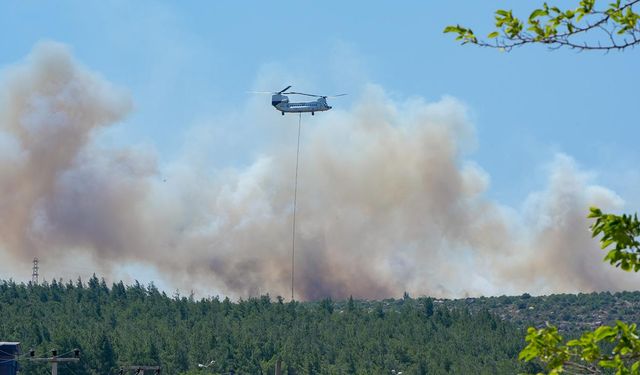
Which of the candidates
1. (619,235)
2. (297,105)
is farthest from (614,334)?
(297,105)

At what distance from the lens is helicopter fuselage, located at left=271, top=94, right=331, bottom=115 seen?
156 m

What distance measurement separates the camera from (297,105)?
519ft

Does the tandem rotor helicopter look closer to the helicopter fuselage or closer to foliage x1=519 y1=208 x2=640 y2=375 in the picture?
the helicopter fuselage

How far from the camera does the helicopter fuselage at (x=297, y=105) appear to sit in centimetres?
15600

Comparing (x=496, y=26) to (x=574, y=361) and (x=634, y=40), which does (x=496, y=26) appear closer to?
(x=634, y=40)

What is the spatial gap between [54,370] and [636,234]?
3099 inches

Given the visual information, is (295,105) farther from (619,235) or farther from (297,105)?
(619,235)

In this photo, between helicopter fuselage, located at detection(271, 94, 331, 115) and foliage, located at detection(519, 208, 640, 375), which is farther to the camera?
helicopter fuselage, located at detection(271, 94, 331, 115)

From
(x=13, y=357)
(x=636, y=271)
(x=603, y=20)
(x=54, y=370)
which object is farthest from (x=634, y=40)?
(x=13, y=357)

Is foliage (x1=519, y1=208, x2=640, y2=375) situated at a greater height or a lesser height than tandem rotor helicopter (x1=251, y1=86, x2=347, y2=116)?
lesser

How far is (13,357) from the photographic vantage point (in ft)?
352

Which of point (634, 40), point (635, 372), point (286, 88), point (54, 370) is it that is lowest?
point (635, 372)

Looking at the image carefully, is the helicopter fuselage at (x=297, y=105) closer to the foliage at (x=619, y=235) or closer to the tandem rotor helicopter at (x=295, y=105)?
the tandem rotor helicopter at (x=295, y=105)

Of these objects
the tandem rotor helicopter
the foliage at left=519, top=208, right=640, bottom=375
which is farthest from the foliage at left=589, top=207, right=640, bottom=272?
the tandem rotor helicopter
